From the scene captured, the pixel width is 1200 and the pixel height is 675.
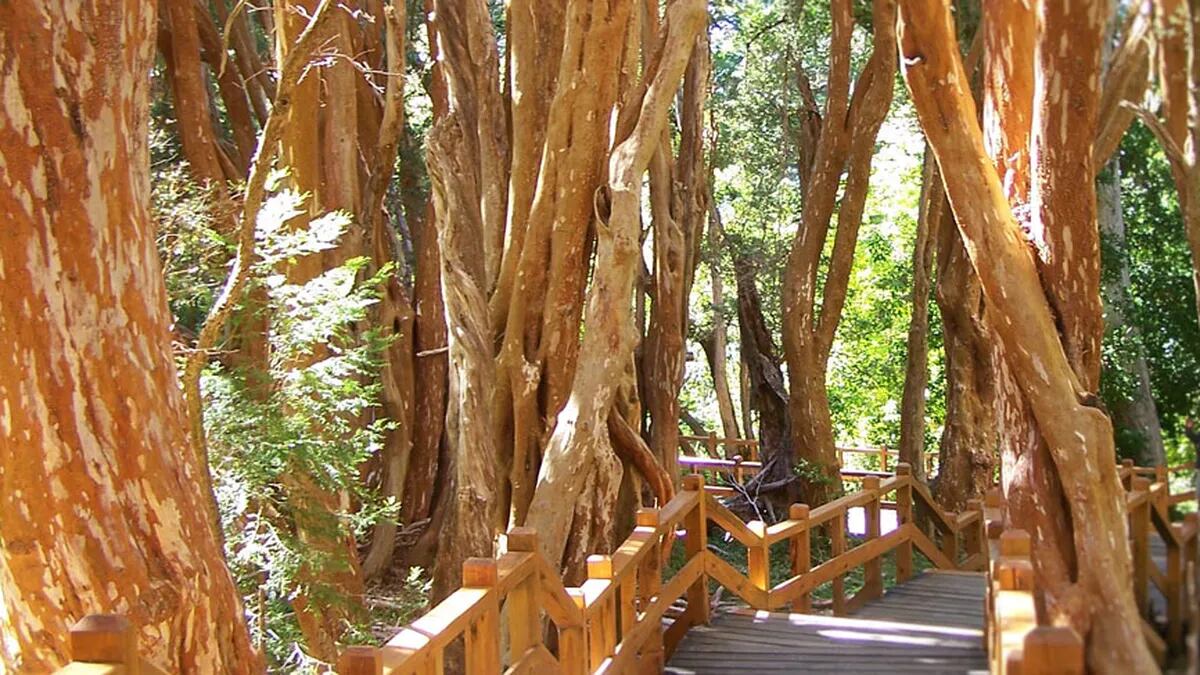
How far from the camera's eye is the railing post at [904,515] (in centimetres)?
842

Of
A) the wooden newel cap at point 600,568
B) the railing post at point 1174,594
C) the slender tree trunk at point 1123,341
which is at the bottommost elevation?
the wooden newel cap at point 600,568

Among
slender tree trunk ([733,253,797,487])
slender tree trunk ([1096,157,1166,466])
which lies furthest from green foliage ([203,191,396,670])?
slender tree trunk ([733,253,797,487])

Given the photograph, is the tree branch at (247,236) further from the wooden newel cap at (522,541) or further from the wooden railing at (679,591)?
the wooden railing at (679,591)

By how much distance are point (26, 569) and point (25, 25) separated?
1.51 meters

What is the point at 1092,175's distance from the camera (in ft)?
8.79

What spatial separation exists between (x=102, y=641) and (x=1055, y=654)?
2.05 m

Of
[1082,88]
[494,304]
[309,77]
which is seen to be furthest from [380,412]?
[1082,88]

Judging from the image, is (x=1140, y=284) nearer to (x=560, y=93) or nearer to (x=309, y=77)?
(x=560, y=93)

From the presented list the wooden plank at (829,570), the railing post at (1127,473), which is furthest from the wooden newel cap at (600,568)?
the railing post at (1127,473)

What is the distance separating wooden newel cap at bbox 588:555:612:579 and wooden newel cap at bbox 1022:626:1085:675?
12.4 feet

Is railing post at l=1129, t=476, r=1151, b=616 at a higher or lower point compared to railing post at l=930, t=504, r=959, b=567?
higher

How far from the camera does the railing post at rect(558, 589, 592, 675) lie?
522 cm

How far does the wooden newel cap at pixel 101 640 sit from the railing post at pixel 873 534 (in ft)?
19.3

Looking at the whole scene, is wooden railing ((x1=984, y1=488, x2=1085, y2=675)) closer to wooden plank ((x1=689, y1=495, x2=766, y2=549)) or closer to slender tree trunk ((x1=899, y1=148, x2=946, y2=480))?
slender tree trunk ((x1=899, y1=148, x2=946, y2=480))
